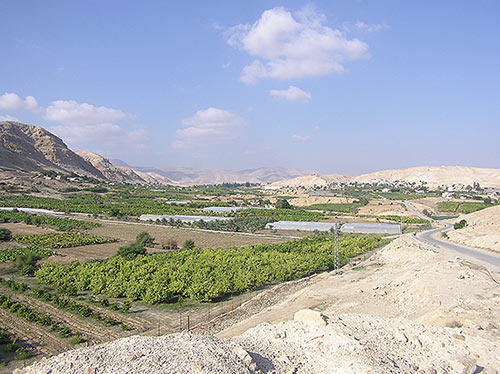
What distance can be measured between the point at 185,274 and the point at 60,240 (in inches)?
985

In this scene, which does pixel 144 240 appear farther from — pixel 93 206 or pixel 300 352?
pixel 93 206

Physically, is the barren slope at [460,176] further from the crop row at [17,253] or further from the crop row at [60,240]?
the crop row at [17,253]

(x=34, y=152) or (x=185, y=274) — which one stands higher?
(x=34, y=152)

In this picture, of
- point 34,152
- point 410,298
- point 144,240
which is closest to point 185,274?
point 410,298

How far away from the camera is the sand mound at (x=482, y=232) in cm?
3475

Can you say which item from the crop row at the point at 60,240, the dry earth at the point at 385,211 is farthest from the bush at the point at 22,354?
the dry earth at the point at 385,211

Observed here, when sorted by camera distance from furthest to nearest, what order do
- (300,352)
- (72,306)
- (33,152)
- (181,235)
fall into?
(33,152) → (181,235) → (72,306) → (300,352)

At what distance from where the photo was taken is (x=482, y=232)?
4084 cm

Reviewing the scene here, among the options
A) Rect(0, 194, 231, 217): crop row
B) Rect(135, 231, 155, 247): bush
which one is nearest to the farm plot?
Rect(135, 231, 155, 247): bush

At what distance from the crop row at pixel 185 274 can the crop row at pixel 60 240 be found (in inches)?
560

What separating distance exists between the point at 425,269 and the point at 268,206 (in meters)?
67.9

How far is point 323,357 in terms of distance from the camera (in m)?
9.27

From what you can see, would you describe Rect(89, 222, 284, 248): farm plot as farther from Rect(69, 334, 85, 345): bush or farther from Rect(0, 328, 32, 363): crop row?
Rect(0, 328, 32, 363): crop row

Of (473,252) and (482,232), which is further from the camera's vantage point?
(482,232)
